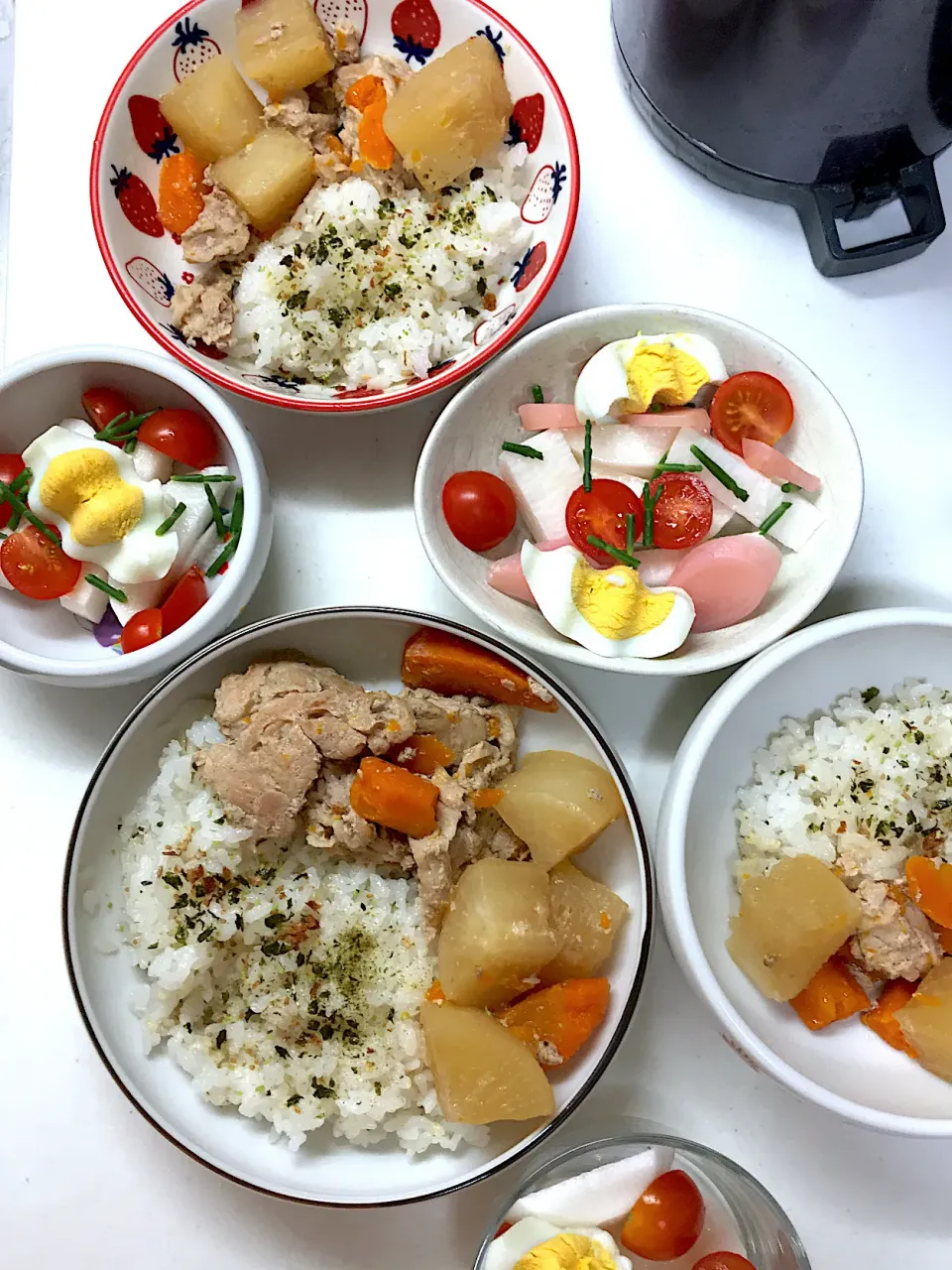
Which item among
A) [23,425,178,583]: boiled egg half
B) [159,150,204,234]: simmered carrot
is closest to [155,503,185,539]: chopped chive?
[23,425,178,583]: boiled egg half

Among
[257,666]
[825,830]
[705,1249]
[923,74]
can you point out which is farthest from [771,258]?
[705,1249]

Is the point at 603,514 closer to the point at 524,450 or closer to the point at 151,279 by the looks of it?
the point at 524,450

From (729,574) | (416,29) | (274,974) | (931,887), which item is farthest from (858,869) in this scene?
(416,29)

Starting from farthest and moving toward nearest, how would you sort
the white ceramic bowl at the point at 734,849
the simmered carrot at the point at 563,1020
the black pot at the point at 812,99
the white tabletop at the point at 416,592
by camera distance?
the white tabletop at the point at 416,592, the simmered carrot at the point at 563,1020, the white ceramic bowl at the point at 734,849, the black pot at the point at 812,99

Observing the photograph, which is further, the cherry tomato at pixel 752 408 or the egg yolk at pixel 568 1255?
the cherry tomato at pixel 752 408

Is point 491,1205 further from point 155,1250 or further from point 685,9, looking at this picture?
point 685,9

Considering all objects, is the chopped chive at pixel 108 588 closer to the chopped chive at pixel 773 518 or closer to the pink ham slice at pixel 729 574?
the pink ham slice at pixel 729 574

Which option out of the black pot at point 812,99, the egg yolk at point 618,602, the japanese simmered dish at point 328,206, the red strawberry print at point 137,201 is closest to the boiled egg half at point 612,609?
the egg yolk at point 618,602
